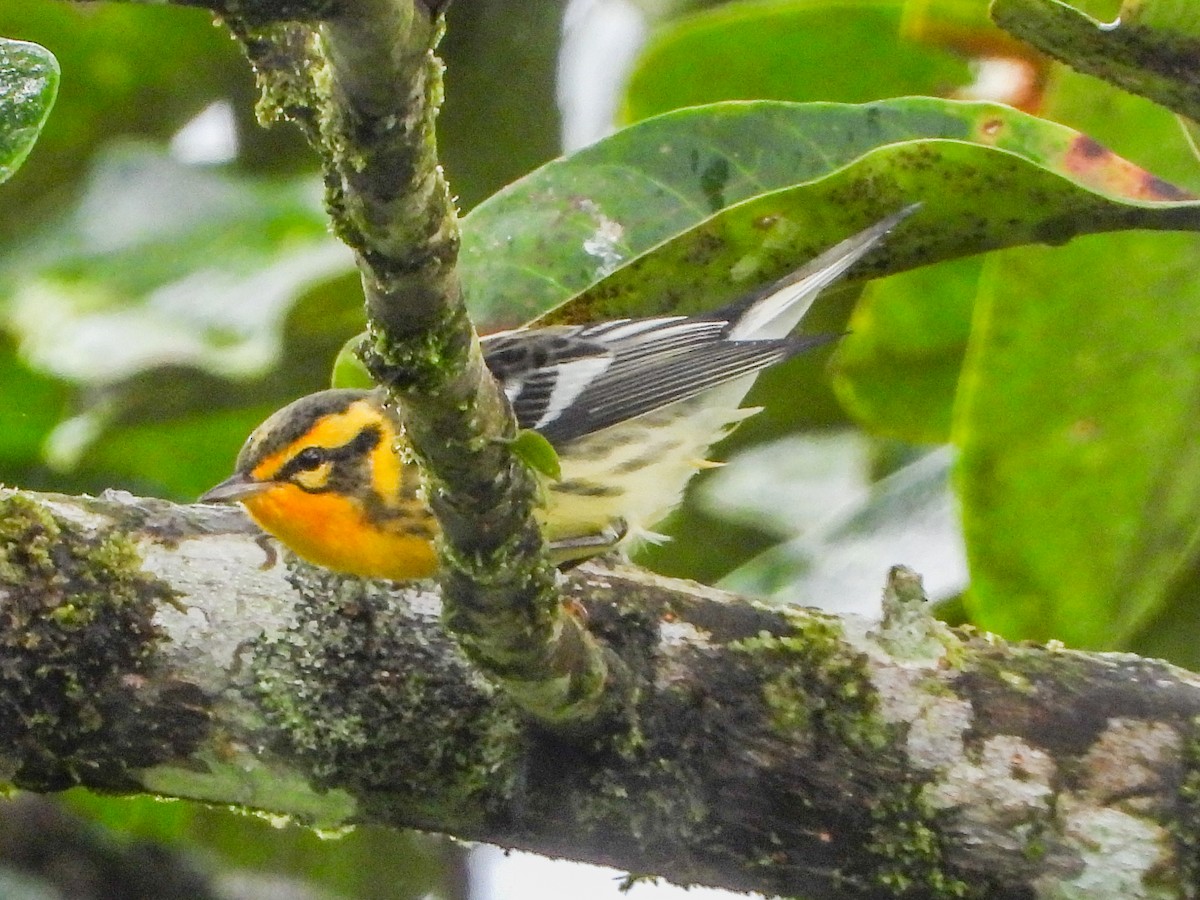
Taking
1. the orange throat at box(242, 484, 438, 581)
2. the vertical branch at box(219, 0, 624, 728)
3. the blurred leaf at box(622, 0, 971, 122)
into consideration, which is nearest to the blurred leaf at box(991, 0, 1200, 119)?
the vertical branch at box(219, 0, 624, 728)

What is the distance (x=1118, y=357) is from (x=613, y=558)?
104 cm

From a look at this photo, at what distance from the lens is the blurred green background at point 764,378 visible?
10.3ft

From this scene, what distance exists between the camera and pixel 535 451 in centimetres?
175

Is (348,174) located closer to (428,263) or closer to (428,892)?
(428,263)

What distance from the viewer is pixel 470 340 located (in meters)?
1.73

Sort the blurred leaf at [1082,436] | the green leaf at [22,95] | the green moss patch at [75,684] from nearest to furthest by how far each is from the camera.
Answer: the green leaf at [22,95] → the green moss patch at [75,684] → the blurred leaf at [1082,436]

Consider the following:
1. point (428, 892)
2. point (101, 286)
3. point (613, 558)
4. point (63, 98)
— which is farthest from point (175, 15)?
point (428, 892)

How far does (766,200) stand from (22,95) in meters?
1.32

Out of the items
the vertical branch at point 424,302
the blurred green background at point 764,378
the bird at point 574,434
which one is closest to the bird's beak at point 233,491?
the bird at point 574,434

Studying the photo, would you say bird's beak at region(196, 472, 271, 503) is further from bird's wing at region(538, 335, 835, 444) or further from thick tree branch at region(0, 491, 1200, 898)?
bird's wing at region(538, 335, 835, 444)

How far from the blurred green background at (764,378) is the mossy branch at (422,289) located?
32.5 inches

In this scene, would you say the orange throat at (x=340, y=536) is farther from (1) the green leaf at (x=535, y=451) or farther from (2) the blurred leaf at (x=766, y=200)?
(1) the green leaf at (x=535, y=451)

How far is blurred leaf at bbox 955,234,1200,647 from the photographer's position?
309 cm

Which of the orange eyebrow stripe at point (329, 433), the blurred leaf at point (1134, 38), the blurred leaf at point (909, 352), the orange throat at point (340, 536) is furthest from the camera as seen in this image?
the blurred leaf at point (909, 352)
